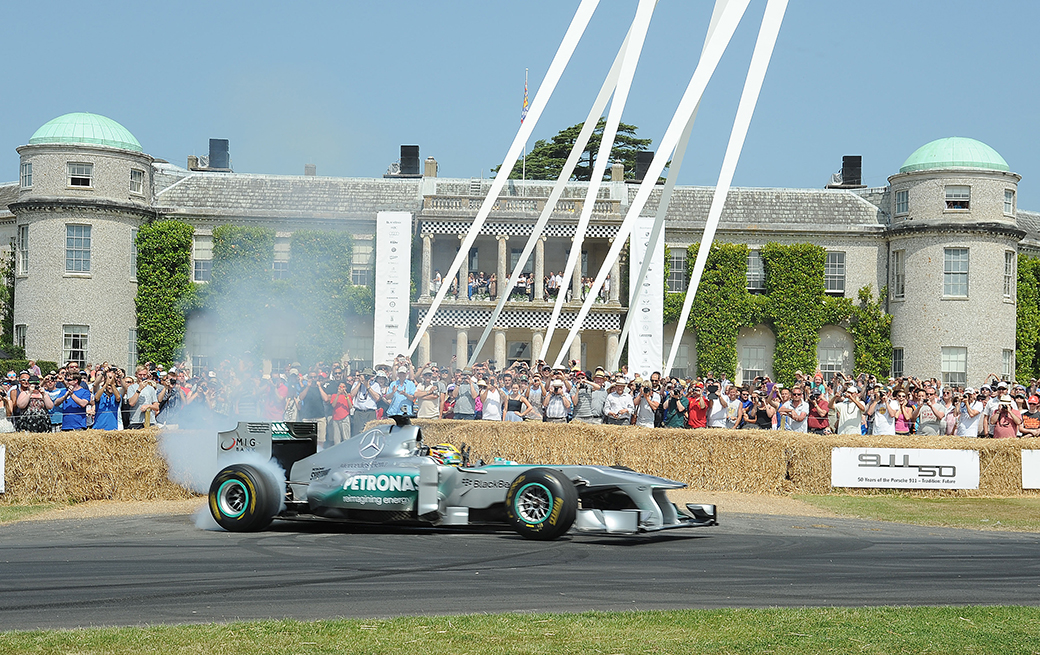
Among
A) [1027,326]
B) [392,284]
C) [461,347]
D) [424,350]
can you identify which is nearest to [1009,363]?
[1027,326]

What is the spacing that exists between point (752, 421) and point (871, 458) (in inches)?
107

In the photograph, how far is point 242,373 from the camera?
2273cm

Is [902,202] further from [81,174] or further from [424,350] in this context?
[81,174]

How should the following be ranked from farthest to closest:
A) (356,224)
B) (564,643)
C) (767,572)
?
(356,224), (767,572), (564,643)

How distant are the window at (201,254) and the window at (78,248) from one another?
416 cm

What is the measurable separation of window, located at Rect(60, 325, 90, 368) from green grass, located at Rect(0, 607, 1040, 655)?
3980 centimetres

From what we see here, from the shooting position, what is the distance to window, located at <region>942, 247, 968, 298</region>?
153 feet

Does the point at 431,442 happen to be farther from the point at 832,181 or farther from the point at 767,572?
the point at 832,181

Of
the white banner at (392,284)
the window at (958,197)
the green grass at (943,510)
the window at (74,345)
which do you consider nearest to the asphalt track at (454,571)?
the green grass at (943,510)

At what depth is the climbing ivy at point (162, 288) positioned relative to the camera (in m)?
46.1

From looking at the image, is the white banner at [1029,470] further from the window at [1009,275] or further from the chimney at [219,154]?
the chimney at [219,154]

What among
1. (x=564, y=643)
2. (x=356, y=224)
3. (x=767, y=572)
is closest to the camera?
(x=564, y=643)

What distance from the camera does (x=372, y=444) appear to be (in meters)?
14.1

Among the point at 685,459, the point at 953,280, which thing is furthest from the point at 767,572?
the point at 953,280
